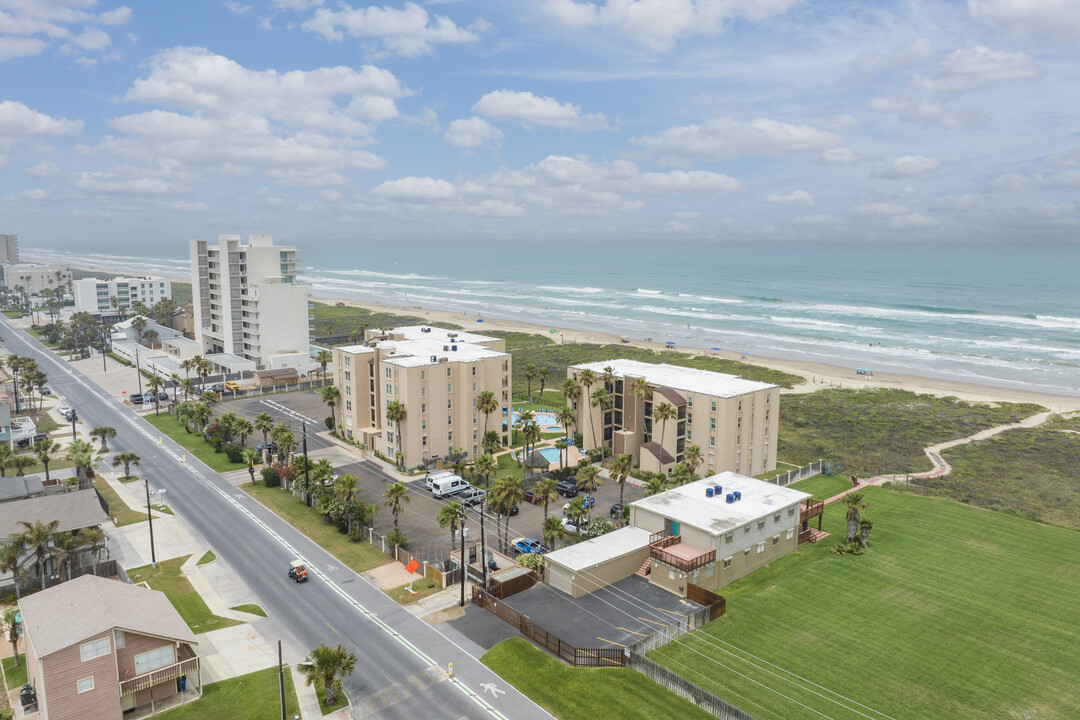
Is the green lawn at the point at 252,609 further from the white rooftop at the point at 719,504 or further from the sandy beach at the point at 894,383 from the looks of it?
the sandy beach at the point at 894,383

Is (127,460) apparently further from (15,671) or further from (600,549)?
(600,549)

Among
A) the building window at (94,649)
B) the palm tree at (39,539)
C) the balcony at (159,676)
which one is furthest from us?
the palm tree at (39,539)

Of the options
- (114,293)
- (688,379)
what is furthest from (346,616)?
(114,293)

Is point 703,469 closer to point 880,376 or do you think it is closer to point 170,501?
point 170,501

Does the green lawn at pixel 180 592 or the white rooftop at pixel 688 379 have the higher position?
the white rooftop at pixel 688 379

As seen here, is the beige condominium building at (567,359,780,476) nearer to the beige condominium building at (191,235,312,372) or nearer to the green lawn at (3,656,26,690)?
the green lawn at (3,656,26,690)

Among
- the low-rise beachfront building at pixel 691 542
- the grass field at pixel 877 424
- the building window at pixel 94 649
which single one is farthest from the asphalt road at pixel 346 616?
the grass field at pixel 877 424
